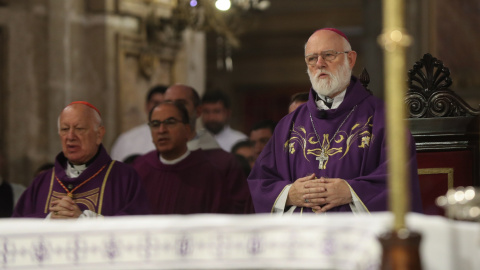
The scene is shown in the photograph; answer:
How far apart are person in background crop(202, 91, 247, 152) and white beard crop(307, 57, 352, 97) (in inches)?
138

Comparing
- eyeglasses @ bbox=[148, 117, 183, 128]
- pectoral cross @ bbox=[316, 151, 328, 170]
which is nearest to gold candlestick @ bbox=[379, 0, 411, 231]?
pectoral cross @ bbox=[316, 151, 328, 170]

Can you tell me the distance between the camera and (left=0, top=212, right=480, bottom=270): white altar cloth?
2598 mm

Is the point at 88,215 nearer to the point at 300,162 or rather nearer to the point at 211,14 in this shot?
the point at 300,162

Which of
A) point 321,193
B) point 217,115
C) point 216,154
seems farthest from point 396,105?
point 217,115

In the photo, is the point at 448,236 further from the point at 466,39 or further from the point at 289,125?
the point at 466,39

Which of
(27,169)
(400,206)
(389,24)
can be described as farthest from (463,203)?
(27,169)

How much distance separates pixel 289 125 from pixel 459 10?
677cm

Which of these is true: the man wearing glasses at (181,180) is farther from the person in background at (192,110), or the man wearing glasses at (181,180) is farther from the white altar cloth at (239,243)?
the white altar cloth at (239,243)

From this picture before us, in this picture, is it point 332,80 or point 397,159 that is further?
point 332,80

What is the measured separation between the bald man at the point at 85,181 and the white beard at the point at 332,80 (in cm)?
117

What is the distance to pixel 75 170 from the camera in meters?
4.98

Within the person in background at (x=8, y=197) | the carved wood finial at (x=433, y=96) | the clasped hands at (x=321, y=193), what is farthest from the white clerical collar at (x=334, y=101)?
the person in background at (x=8, y=197)

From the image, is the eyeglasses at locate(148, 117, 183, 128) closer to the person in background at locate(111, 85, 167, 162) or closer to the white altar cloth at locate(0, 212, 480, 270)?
the person in background at locate(111, 85, 167, 162)

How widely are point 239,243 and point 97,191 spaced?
7.63 feet
